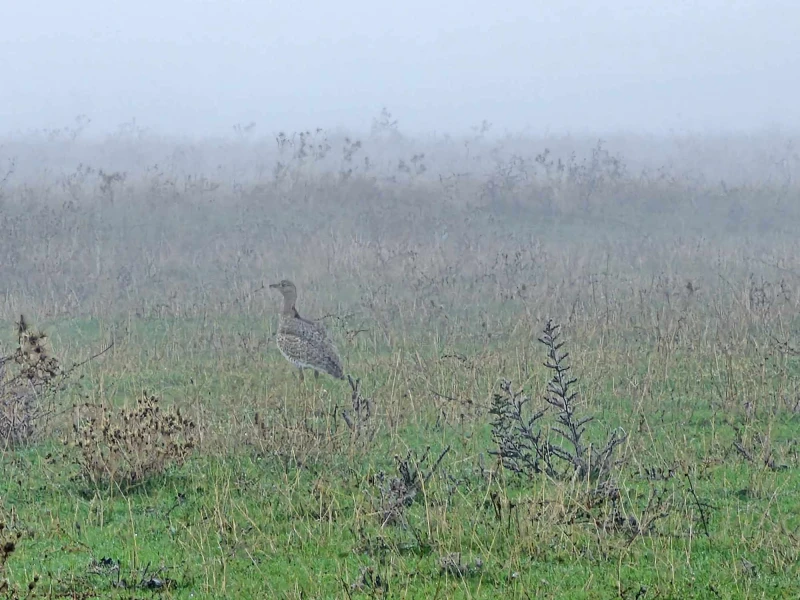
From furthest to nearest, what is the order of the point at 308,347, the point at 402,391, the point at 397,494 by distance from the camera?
the point at 308,347 → the point at 402,391 → the point at 397,494

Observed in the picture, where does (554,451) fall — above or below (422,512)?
above

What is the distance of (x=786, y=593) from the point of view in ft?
16.5

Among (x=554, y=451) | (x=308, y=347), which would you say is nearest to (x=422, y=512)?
(x=554, y=451)

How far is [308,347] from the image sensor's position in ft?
35.5

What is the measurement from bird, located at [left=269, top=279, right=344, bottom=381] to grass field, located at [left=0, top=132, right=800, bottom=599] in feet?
0.78

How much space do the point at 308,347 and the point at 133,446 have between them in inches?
149

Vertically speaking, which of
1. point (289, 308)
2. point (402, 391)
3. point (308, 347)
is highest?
point (289, 308)

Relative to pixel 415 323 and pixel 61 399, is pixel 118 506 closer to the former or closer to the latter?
pixel 61 399

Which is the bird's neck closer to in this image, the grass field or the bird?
the bird

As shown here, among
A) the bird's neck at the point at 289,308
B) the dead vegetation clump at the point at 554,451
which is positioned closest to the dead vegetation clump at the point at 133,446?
the dead vegetation clump at the point at 554,451

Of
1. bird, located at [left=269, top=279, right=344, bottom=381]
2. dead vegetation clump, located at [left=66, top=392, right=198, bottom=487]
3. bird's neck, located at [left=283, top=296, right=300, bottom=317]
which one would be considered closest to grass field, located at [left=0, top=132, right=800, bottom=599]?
dead vegetation clump, located at [left=66, top=392, right=198, bottom=487]

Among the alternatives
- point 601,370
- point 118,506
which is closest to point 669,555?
point 118,506

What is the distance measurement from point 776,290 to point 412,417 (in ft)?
25.2

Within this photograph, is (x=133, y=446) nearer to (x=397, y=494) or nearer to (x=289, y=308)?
(x=397, y=494)
